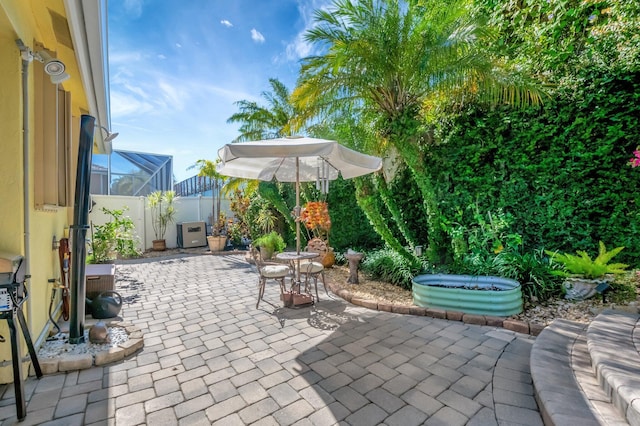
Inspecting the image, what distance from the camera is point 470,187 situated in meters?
5.36

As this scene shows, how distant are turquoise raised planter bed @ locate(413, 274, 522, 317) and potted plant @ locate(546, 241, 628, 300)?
72 cm

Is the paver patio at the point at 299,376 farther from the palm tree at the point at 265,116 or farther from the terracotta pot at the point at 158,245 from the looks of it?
the palm tree at the point at 265,116

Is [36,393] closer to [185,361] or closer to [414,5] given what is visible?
[185,361]

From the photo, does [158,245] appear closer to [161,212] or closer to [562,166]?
[161,212]

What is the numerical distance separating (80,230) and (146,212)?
886 centimetres

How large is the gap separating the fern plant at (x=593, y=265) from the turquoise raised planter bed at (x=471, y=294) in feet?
2.49

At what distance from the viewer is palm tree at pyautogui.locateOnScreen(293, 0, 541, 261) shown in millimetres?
4605

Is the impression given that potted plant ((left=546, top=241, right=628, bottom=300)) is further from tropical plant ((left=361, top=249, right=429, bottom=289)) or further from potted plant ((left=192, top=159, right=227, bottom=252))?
potted plant ((left=192, top=159, right=227, bottom=252))

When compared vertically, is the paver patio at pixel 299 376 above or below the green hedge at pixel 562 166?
below

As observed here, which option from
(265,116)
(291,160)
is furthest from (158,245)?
(291,160)

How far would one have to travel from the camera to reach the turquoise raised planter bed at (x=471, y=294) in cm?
377

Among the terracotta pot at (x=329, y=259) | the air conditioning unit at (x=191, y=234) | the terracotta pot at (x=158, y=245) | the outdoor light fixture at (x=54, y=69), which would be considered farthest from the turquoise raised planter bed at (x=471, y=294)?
the terracotta pot at (x=158, y=245)

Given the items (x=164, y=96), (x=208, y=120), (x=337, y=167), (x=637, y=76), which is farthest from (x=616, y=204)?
(x=208, y=120)

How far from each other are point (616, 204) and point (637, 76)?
1.71 m
